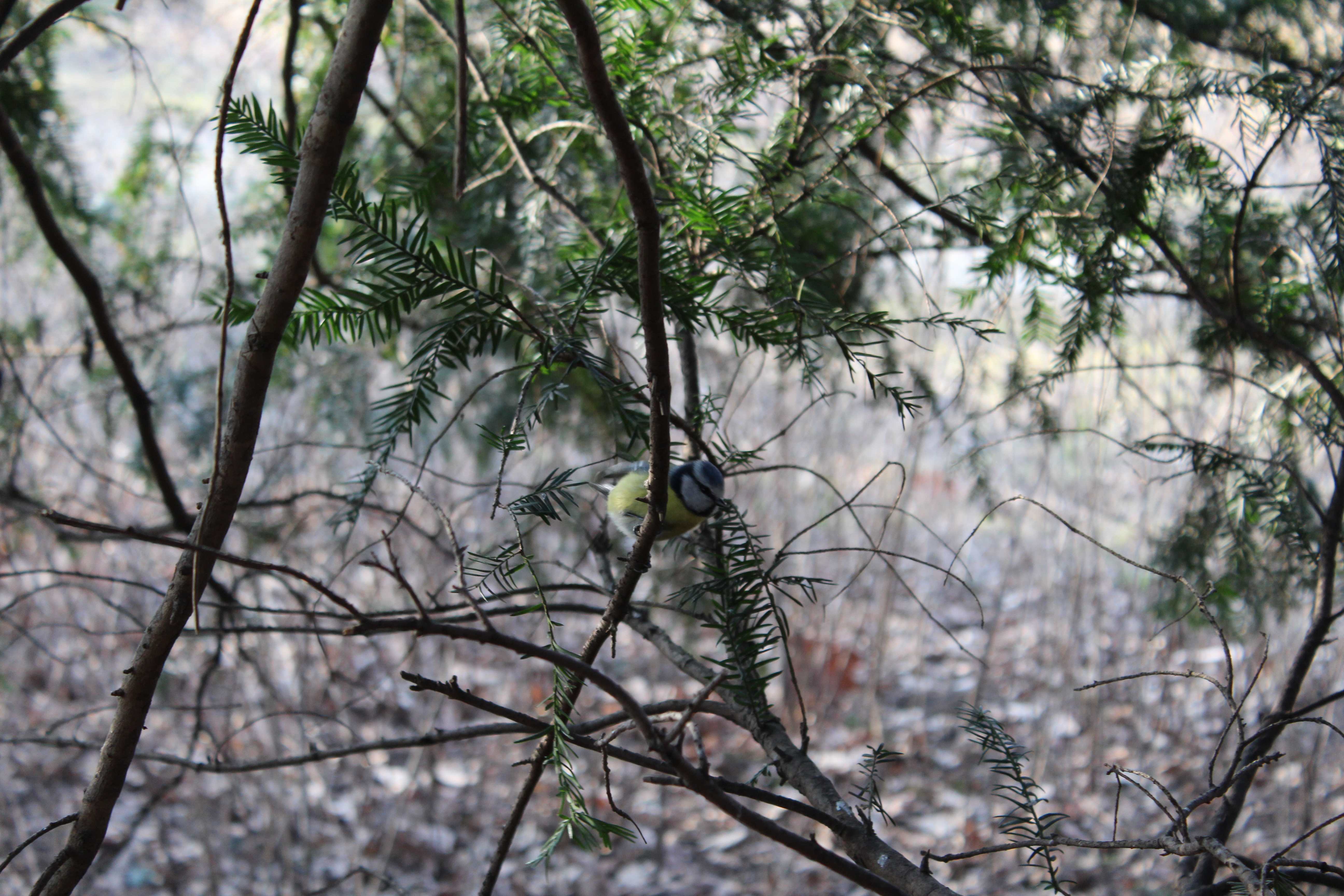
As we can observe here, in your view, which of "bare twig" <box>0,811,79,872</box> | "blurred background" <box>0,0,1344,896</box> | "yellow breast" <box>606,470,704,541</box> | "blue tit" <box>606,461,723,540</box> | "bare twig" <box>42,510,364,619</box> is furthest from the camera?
"blurred background" <box>0,0,1344,896</box>

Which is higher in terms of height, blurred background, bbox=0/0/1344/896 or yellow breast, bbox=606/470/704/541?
blurred background, bbox=0/0/1344/896

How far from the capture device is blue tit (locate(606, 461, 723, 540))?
3.47ft

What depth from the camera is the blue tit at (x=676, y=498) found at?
1057mm

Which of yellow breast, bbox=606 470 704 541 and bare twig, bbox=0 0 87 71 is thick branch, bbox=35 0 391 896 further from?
yellow breast, bbox=606 470 704 541

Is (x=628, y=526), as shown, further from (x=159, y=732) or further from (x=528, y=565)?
(x=159, y=732)

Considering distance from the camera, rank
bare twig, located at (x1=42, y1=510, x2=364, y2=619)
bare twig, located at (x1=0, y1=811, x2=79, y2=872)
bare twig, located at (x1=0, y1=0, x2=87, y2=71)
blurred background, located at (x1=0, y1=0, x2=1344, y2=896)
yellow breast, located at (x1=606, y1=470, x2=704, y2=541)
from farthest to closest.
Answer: blurred background, located at (x1=0, y1=0, x2=1344, y2=896)
yellow breast, located at (x1=606, y1=470, x2=704, y2=541)
bare twig, located at (x1=0, y1=0, x2=87, y2=71)
bare twig, located at (x1=0, y1=811, x2=79, y2=872)
bare twig, located at (x1=42, y1=510, x2=364, y2=619)

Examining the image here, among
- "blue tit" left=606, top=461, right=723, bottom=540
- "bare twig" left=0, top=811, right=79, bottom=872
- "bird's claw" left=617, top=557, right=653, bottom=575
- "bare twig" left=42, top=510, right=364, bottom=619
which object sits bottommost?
"bare twig" left=0, top=811, right=79, bottom=872

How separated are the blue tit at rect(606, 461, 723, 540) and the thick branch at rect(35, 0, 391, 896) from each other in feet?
1.12

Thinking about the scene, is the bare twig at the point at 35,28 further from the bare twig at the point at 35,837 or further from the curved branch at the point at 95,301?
the bare twig at the point at 35,837

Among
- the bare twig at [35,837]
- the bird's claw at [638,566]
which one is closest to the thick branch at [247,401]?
the bare twig at [35,837]

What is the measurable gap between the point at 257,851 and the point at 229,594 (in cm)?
208

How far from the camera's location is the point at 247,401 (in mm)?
703

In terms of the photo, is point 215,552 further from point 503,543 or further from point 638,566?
point 503,543

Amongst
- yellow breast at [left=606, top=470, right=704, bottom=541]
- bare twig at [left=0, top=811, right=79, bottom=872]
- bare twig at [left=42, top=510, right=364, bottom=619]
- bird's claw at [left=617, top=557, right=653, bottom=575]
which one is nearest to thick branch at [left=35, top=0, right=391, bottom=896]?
bare twig at [left=0, top=811, right=79, bottom=872]
